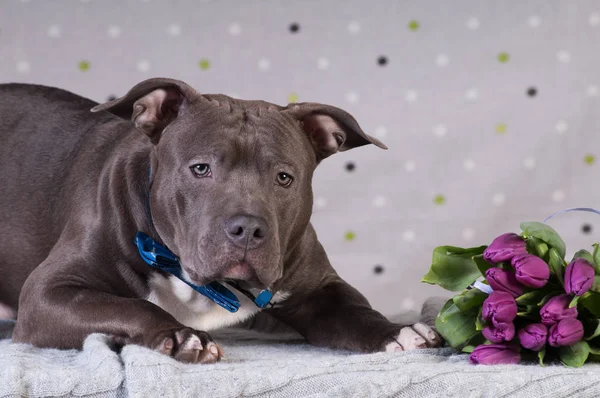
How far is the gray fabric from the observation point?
2.45 metres

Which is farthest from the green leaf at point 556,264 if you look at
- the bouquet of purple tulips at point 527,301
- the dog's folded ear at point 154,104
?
the dog's folded ear at point 154,104

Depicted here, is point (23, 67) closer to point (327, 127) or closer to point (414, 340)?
point (327, 127)

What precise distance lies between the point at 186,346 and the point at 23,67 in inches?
100

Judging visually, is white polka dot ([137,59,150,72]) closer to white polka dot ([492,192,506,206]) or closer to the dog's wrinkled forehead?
the dog's wrinkled forehead

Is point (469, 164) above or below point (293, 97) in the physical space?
below

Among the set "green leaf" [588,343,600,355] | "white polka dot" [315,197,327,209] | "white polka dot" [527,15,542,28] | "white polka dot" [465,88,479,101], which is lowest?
"white polka dot" [315,197,327,209]

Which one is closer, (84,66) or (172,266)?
(172,266)

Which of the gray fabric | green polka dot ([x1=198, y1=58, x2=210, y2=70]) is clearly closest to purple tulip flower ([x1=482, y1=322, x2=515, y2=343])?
the gray fabric

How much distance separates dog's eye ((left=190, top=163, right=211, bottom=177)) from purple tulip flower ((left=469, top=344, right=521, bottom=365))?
930 mm

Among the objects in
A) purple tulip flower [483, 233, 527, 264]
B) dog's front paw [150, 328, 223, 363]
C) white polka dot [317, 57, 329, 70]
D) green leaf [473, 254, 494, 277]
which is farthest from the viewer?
white polka dot [317, 57, 329, 70]

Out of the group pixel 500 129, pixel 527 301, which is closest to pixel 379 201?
pixel 500 129

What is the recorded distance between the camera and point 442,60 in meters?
4.91

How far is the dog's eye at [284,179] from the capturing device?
10.2 ft

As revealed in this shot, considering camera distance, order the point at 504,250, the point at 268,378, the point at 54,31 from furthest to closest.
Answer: the point at 54,31
the point at 504,250
the point at 268,378
